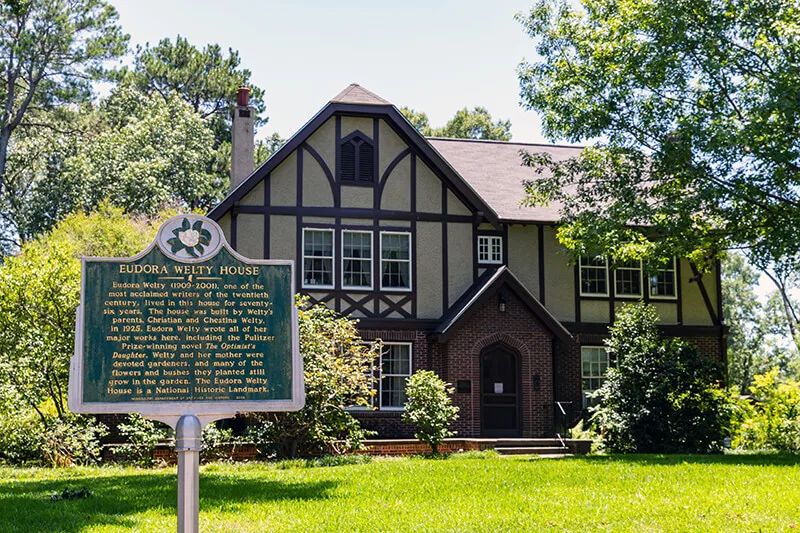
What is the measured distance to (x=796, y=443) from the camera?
2200cm

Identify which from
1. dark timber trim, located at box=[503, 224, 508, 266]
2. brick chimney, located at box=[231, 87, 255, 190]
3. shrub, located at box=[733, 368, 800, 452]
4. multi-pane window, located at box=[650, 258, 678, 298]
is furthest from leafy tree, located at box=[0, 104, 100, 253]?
shrub, located at box=[733, 368, 800, 452]

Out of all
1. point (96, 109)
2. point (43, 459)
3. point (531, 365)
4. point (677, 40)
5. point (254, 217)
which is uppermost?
point (96, 109)

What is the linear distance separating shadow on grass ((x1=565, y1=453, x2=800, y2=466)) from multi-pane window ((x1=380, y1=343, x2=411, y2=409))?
7336mm

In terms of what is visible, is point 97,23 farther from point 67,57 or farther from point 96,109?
point 96,109

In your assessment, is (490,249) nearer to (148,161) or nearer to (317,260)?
(317,260)

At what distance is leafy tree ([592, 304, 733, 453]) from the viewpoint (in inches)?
808

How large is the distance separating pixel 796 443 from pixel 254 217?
14138 mm

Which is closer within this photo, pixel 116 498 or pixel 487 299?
pixel 116 498

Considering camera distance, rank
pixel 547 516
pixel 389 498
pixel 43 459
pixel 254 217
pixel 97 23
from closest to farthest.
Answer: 1. pixel 547 516
2. pixel 389 498
3. pixel 43 459
4. pixel 254 217
5. pixel 97 23

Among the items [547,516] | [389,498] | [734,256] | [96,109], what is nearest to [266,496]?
[389,498]

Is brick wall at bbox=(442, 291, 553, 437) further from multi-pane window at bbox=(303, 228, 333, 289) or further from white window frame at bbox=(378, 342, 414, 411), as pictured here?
multi-pane window at bbox=(303, 228, 333, 289)

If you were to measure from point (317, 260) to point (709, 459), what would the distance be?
11.3 metres

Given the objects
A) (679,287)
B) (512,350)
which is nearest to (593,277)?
(679,287)

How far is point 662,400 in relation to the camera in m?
20.7
